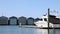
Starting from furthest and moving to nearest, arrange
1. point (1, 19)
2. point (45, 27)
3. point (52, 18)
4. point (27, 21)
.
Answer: point (1, 19) < point (27, 21) < point (52, 18) < point (45, 27)

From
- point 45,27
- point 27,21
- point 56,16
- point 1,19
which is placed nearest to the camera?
point 45,27

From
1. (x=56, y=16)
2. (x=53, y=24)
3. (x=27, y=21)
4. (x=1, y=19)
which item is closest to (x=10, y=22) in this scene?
(x=1, y=19)

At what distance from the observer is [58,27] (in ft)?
311

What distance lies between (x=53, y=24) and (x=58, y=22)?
12.6 ft

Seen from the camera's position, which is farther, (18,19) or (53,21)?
(18,19)

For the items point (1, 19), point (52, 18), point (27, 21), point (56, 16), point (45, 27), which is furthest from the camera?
point (1, 19)

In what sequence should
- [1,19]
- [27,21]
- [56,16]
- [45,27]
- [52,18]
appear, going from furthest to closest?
[1,19] < [27,21] < [56,16] < [52,18] < [45,27]

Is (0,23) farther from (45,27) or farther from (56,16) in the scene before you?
(45,27)

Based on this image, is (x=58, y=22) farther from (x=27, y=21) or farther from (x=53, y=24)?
(x=27, y=21)

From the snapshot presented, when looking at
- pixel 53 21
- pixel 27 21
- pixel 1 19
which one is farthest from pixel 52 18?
pixel 1 19

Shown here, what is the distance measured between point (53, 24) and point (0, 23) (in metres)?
99.5

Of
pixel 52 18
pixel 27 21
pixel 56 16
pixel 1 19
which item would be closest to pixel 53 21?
pixel 52 18

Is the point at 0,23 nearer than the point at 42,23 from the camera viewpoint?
No

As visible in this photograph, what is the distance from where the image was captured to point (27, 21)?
177 meters
